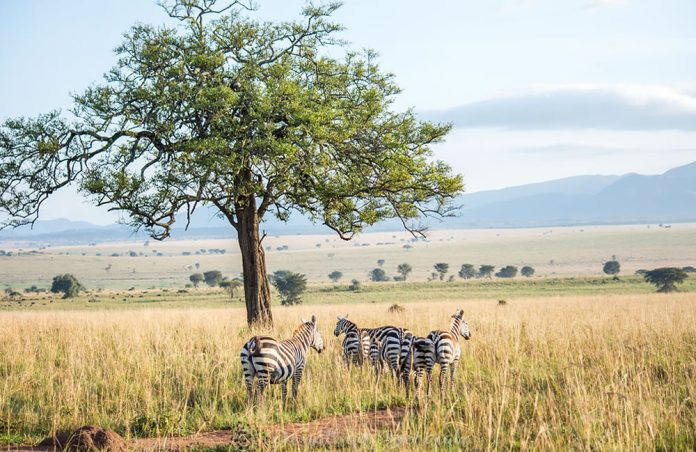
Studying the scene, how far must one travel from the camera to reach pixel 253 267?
70.0 feet

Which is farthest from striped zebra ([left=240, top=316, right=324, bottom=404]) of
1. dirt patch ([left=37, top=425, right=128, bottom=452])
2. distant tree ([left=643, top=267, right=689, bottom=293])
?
distant tree ([left=643, top=267, right=689, bottom=293])

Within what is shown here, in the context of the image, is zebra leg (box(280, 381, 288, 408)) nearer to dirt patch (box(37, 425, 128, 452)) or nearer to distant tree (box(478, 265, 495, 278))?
dirt patch (box(37, 425, 128, 452))

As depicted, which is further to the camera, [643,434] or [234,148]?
[234,148]

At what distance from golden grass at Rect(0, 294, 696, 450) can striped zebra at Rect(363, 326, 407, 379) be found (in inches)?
16.0

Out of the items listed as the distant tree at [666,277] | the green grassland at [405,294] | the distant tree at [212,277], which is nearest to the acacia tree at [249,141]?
the green grassland at [405,294]

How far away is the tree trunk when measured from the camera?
21328mm

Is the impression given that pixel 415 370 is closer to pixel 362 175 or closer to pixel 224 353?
pixel 224 353

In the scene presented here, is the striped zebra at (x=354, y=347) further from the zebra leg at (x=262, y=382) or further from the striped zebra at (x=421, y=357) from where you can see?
the zebra leg at (x=262, y=382)

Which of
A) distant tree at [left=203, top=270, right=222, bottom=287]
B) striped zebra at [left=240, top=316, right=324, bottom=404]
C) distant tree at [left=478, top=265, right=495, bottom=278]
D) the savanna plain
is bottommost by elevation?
distant tree at [left=478, top=265, right=495, bottom=278]

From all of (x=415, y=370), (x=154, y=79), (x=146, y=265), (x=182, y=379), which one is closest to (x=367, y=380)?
(x=415, y=370)

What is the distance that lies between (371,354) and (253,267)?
823 cm

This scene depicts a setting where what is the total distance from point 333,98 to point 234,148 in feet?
13.1

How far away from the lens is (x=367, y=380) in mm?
12719

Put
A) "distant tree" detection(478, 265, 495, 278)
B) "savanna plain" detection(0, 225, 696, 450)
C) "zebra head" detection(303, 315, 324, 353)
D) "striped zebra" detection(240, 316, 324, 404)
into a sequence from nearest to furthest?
"savanna plain" detection(0, 225, 696, 450) → "striped zebra" detection(240, 316, 324, 404) → "zebra head" detection(303, 315, 324, 353) → "distant tree" detection(478, 265, 495, 278)
